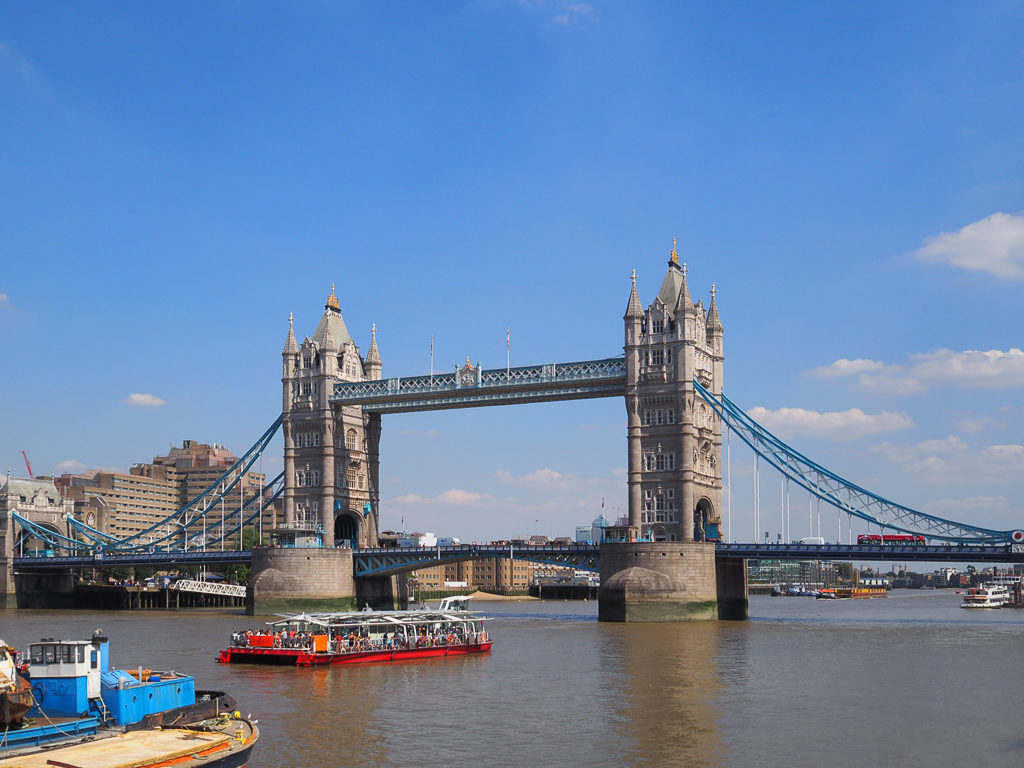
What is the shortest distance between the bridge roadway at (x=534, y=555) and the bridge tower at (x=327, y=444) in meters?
6.36

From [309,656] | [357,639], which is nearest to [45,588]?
[357,639]

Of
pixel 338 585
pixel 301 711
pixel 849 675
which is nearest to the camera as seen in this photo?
pixel 301 711

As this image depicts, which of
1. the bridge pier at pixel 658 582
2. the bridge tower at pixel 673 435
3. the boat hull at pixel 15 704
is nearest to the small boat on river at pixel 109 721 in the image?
the boat hull at pixel 15 704

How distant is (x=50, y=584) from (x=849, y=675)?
105891 mm

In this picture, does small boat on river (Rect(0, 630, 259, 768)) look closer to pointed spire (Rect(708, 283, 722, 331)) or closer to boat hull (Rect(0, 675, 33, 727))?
boat hull (Rect(0, 675, 33, 727))

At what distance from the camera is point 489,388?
10856cm

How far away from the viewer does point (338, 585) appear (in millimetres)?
107500

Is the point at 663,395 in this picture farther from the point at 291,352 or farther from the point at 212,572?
the point at 212,572

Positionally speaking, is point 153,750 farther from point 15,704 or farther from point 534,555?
point 534,555

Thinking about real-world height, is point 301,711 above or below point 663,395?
below

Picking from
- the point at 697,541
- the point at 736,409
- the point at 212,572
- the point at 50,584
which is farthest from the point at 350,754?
the point at 212,572

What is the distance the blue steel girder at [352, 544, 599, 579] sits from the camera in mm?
100438

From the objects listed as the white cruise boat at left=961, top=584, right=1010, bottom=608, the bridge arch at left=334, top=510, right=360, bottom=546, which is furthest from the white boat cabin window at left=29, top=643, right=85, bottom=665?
Result: the white cruise boat at left=961, top=584, right=1010, bottom=608

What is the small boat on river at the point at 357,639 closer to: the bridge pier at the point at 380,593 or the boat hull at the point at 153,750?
the boat hull at the point at 153,750
